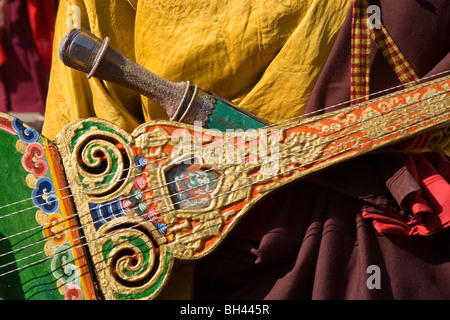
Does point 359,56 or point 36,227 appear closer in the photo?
point 36,227

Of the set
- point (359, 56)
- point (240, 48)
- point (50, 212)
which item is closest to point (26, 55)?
point (240, 48)

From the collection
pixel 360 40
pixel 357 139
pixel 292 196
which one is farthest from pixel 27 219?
pixel 360 40

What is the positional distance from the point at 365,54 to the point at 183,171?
50cm

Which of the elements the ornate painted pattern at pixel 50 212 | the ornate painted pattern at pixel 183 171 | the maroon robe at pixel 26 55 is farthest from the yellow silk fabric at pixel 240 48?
the maroon robe at pixel 26 55

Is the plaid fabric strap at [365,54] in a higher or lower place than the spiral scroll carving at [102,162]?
higher

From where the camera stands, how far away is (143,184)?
4.91ft

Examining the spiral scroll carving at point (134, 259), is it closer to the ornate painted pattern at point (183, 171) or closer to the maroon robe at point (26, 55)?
the ornate painted pattern at point (183, 171)

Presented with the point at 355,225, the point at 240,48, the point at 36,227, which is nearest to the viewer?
the point at 36,227

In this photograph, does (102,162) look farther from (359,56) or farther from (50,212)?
(359,56)

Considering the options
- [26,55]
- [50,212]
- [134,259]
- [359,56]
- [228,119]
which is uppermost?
[26,55]

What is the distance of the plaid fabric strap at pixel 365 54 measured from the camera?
1594 mm

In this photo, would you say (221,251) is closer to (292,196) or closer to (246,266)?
(246,266)

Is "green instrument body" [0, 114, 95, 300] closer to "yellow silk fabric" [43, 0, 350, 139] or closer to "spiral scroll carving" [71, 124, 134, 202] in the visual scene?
"spiral scroll carving" [71, 124, 134, 202]

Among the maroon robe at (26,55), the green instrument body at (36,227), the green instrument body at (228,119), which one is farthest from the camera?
the maroon robe at (26,55)
